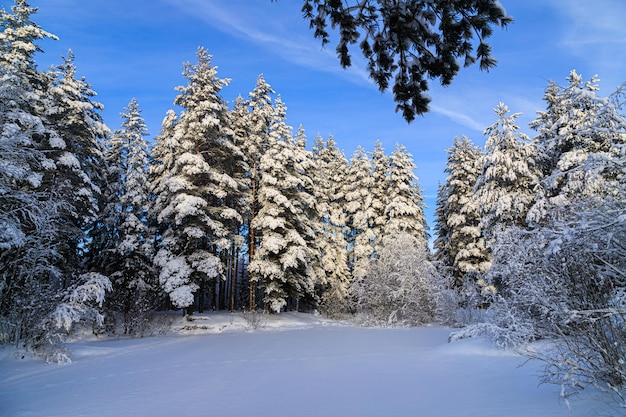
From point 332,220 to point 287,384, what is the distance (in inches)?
1012

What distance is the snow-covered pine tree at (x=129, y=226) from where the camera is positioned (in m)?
20.3

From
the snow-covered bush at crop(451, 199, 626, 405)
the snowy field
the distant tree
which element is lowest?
the snowy field

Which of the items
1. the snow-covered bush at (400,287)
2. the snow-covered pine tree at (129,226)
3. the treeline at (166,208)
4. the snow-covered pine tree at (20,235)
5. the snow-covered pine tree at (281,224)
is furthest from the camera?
the snow-covered pine tree at (281,224)

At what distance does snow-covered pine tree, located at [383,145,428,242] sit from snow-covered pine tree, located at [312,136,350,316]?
4409 mm

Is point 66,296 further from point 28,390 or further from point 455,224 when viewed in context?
point 455,224

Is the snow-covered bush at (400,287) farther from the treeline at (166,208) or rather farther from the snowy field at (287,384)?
the snowy field at (287,384)

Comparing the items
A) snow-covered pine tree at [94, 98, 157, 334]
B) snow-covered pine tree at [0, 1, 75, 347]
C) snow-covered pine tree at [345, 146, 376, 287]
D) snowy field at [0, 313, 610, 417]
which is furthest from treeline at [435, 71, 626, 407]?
snow-covered pine tree at [94, 98, 157, 334]

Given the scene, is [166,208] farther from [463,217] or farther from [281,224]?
[463,217]

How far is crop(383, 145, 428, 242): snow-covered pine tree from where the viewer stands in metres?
30.0

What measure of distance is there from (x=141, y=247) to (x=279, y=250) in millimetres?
7949

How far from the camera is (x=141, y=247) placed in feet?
68.7

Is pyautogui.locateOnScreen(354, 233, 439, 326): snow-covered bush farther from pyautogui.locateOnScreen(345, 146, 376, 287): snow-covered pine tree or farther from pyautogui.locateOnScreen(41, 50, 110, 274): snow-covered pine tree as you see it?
pyautogui.locateOnScreen(41, 50, 110, 274): snow-covered pine tree

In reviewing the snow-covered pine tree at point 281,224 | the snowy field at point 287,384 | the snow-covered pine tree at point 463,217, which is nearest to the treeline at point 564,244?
the snowy field at point 287,384

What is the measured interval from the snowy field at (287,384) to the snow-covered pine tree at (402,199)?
18498mm
